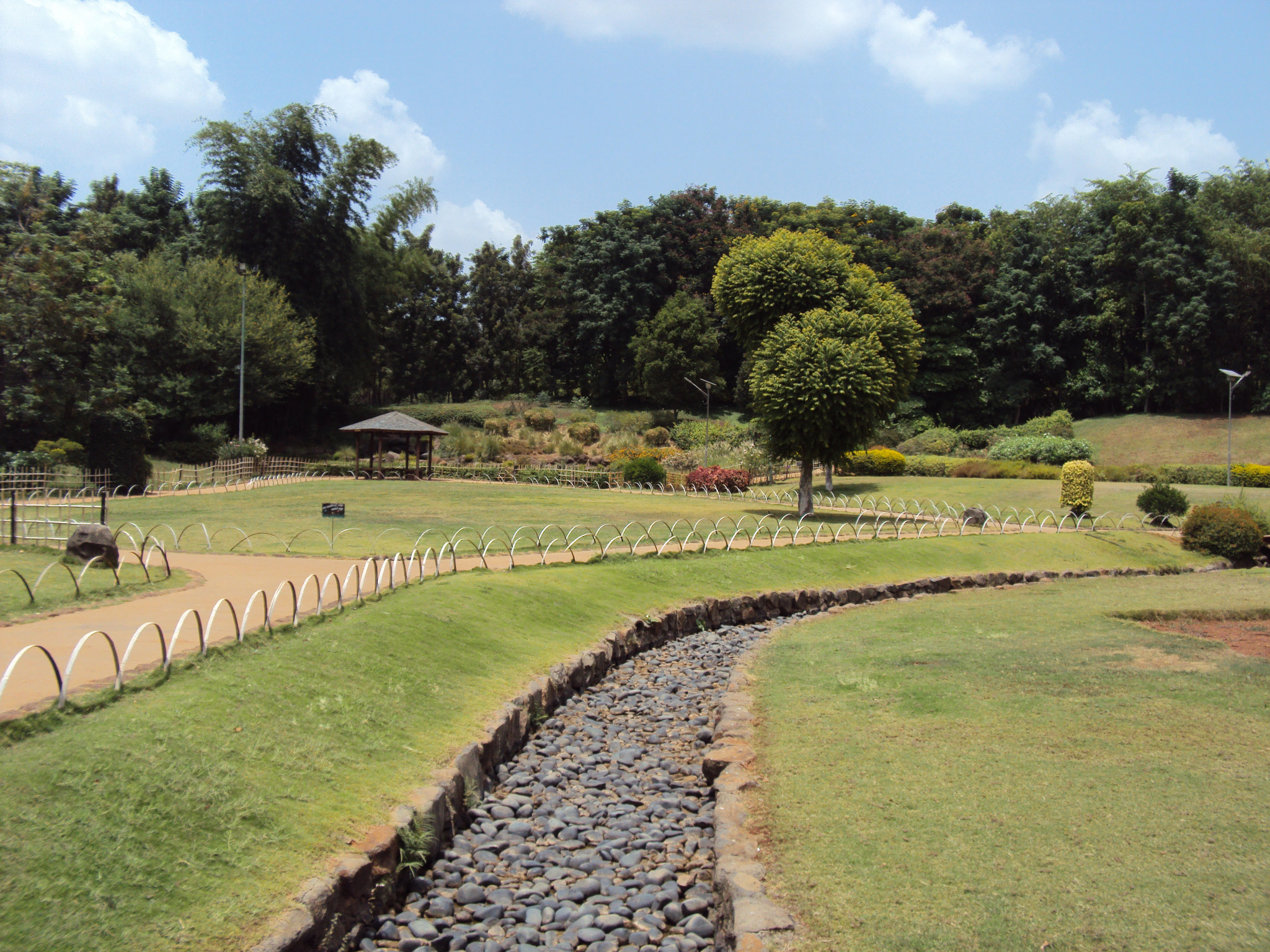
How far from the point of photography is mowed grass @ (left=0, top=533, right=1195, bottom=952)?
390 centimetres

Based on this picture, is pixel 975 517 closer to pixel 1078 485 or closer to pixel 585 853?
pixel 1078 485

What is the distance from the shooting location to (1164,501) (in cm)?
2384

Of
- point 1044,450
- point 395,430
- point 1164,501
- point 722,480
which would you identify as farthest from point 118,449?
point 1044,450

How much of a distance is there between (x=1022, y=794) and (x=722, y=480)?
2999 centimetres

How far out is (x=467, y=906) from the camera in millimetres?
5215

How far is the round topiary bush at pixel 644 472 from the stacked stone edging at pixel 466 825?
26.1 metres

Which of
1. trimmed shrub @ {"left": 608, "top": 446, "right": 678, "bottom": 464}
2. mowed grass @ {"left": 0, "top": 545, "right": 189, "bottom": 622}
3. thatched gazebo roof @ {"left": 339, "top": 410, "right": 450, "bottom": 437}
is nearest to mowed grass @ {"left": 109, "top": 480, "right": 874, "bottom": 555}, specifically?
mowed grass @ {"left": 0, "top": 545, "right": 189, "bottom": 622}

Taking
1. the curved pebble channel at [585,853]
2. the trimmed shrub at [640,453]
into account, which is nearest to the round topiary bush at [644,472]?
the trimmed shrub at [640,453]

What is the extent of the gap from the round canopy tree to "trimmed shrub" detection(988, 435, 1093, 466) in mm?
14252

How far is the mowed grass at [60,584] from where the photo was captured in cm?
927

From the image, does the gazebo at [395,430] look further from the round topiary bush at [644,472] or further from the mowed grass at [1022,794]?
the mowed grass at [1022,794]

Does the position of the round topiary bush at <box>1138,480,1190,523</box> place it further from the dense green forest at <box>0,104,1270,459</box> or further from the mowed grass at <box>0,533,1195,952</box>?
the dense green forest at <box>0,104,1270,459</box>

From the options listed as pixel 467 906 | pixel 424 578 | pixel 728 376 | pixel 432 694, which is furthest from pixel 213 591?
pixel 728 376

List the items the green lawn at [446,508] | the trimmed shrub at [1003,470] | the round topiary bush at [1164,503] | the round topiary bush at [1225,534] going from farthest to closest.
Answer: the trimmed shrub at [1003,470] < the round topiary bush at [1164,503] < the round topiary bush at [1225,534] < the green lawn at [446,508]
